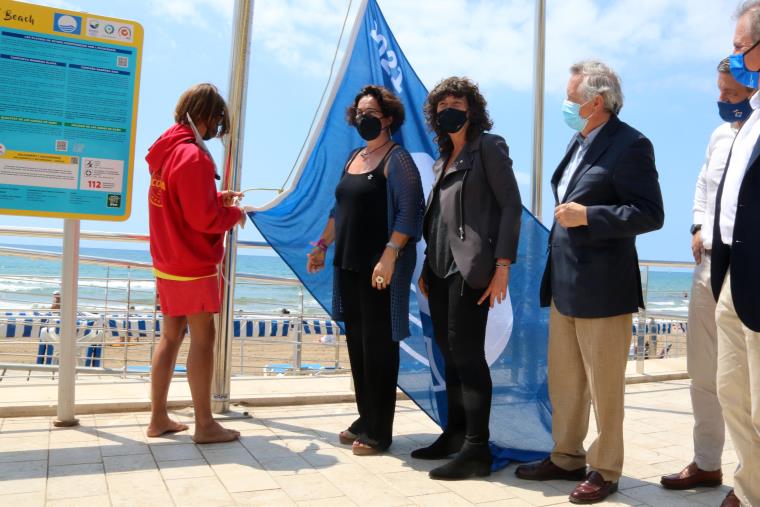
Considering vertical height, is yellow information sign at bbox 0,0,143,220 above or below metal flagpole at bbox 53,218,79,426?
above

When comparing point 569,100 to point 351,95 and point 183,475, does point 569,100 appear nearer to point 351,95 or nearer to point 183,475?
point 351,95

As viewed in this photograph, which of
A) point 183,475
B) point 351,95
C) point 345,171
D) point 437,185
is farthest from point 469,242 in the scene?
point 183,475

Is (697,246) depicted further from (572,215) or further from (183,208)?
(183,208)

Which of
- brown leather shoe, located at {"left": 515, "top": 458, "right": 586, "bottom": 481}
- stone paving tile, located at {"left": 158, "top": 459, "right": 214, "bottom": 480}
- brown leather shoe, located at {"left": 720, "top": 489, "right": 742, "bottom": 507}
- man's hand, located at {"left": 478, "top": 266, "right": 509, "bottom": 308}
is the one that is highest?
man's hand, located at {"left": 478, "top": 266, "right": 509, "bottom": 308}

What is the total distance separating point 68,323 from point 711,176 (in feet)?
11.5

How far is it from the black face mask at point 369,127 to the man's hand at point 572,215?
1085mm

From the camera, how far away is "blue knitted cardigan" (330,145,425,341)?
329cm

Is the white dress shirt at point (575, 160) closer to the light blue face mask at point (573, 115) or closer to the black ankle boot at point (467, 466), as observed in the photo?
the light blue face mask at point (573, 115)

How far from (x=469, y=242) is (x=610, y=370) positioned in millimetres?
844

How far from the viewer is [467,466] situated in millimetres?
3061

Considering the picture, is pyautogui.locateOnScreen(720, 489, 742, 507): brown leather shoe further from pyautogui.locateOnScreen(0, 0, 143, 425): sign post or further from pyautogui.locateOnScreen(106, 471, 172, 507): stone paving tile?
pyautogui.locateOnScreen(0, 0, 143, 425): sign post

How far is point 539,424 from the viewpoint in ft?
11.3

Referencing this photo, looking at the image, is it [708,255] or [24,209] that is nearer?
[708,255]

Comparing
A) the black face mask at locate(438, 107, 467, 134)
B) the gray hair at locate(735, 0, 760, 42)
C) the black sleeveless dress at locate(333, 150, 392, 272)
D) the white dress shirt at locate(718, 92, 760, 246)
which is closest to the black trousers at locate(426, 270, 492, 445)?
the black sleeveless dress at locate(333, 150, 392, 272)
